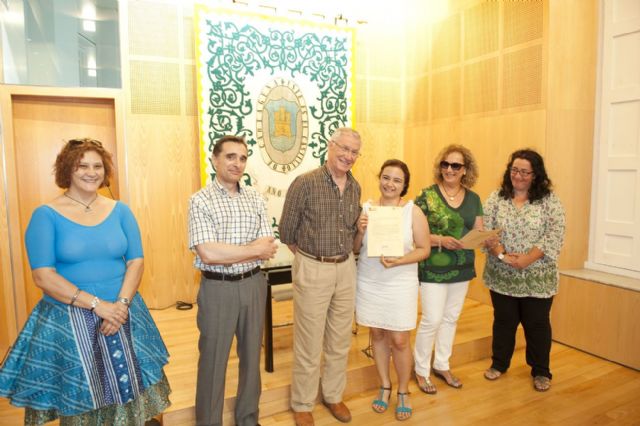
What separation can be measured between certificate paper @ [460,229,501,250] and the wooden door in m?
3.38

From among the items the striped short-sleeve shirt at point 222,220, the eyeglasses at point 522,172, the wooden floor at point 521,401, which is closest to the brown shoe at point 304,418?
the wooden floor at point 521,401

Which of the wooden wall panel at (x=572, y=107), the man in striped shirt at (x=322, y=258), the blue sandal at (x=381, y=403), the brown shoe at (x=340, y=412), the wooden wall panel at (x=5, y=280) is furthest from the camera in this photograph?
the wooden wall panel at (x=572, y=107)

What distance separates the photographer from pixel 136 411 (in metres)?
1.98

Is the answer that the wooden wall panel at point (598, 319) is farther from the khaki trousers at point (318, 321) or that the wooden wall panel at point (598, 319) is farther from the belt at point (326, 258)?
the belt at point (326, 258)

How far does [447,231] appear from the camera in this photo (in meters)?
2.79

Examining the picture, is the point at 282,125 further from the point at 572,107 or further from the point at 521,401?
the point at 521,401

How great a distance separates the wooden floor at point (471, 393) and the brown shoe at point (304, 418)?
13cm

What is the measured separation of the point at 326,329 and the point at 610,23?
3.55m

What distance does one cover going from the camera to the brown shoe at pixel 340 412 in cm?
262

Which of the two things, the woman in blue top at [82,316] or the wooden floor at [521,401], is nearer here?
the woman in blue top at [82,316]

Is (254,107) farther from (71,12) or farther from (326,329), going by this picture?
(326,329)

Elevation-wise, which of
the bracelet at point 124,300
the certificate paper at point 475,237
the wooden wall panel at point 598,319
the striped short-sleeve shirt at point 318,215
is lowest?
the wooden wall panel at point 598,319

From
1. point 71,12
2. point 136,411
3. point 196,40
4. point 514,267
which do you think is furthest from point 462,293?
point 71,12

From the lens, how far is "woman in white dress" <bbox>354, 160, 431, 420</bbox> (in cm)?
247
